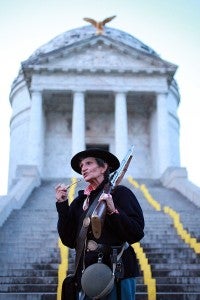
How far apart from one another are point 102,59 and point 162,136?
749 cm

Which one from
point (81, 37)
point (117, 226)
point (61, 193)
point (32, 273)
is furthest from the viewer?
point (81, 37)

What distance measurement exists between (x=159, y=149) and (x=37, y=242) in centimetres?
1892

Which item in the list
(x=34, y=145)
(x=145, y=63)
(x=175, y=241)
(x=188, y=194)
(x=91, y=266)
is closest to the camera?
(x=91, y=266)

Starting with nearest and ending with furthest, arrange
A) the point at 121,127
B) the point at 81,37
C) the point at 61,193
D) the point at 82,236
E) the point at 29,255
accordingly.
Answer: the point at 82,236 < the point at 61,193 < the point at 29,255 < the point at 121,127 < the point at 81,37

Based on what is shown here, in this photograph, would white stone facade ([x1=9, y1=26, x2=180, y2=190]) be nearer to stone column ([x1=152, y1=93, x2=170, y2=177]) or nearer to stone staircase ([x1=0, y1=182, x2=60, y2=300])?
stone column ([x1=152, y1=93, x2=170, y2=177])

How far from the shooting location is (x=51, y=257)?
11250 millimetres

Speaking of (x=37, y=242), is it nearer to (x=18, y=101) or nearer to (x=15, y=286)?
(x=15, y=286)

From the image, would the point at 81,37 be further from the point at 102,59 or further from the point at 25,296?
the point at 25,296

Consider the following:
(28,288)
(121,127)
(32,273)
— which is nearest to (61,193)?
(28,288)

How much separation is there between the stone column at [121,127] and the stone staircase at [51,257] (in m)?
12.8

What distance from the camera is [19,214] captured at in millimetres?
16031

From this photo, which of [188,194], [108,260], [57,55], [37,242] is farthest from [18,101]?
[108,260]

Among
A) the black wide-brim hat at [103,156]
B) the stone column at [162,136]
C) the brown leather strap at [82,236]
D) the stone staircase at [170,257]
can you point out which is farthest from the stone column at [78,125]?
the brown leather strap at [82,236]

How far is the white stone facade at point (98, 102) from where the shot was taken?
3070 cm
